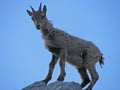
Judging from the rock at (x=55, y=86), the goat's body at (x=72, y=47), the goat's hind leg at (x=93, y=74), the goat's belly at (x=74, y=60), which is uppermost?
the goat's body at (x=72, y=47)

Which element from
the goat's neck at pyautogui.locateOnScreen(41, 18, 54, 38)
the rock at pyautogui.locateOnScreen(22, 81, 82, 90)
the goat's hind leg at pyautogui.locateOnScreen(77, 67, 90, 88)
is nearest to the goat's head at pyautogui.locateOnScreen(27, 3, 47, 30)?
the goat's neck at pyautogui.locateOnScreen(41, 18, 54, 38)

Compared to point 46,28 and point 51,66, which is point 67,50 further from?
point 46,28

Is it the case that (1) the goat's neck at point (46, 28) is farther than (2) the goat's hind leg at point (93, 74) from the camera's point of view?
No

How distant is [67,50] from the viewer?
21547 mm

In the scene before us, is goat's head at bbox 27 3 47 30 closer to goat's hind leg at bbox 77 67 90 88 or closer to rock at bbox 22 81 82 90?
rock at bbox 22 81 82 90

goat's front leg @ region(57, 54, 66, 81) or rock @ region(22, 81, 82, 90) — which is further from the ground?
goat's front leg @ region(57, 54, 66, 81)

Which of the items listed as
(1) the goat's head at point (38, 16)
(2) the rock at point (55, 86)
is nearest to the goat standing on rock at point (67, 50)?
(1) the goat's head at point (38, 16)

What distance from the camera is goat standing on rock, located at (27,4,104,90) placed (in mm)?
20859

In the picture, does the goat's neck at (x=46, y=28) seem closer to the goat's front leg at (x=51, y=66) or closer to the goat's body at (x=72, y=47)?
the goat's body at (x=72, y=47)

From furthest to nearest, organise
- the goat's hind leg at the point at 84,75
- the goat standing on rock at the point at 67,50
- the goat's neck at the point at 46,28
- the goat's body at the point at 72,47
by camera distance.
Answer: the goat's hind leg at the point at 84,75, the goat's body at the point at 72,47, the goat's neck at the point at 46,28, the goat standing on rock at the point at 67,50

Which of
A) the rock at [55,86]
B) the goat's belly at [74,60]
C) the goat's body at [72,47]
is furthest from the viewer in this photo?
the goat's belly at [74,60]

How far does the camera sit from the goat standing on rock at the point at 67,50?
20.9 m

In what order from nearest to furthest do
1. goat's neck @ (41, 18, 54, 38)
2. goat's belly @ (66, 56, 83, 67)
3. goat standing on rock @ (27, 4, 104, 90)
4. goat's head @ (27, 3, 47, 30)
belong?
goat's head @ (27, 3, 47, 30) < goat standing on rock @ (27, 4, 104, 90) < goat's neck @ (41, 18, 54, 38) < goat's belly @ (66, 56, 83, 67)

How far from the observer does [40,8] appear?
68.8 ft
